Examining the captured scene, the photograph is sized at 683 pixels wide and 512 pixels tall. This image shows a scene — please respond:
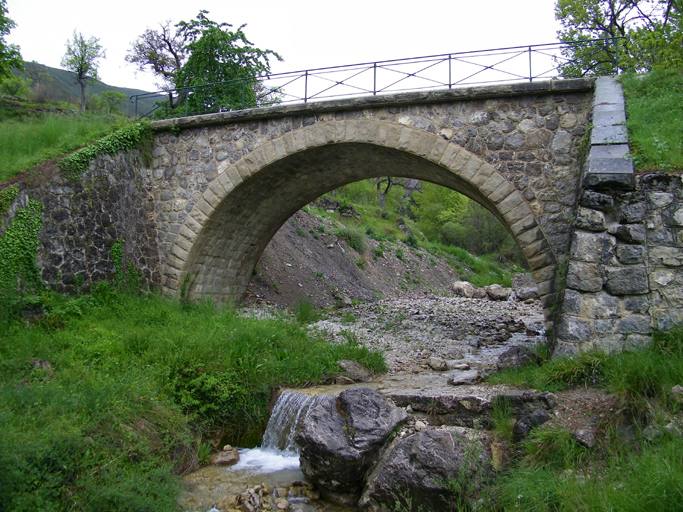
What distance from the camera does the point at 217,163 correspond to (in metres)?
10.6

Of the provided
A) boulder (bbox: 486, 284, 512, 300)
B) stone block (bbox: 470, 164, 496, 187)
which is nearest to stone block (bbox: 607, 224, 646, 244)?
stone block (bbox: 470, 164, 496, 187)

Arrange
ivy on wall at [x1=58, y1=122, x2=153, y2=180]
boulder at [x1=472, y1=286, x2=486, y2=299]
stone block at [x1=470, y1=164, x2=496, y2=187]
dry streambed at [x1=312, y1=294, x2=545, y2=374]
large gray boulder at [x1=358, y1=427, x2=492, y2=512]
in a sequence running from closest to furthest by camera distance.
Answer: large gray boulder at [x1=358, y1=427, x2=492, y2=512]
stone block at [x1=470, y1=164, x2=496, y2=187]
dry streambed at [x1=312, y1=294, x2=545, y2=374]
ivy on wall at [x1=58, y1=122, x2=153, y2=180]
boulder at [x1=472, y1=286, x2=486, y2=299]

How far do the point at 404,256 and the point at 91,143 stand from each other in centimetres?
1696

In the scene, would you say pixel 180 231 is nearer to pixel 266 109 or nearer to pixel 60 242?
pixel 60 242

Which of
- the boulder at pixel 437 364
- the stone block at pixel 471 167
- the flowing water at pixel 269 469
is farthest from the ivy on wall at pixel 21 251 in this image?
the stone block at pixel 471 167

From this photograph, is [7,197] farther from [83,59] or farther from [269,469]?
[83,59]

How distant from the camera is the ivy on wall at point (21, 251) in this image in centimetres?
785

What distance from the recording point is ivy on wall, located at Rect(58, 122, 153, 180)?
30.8 ft

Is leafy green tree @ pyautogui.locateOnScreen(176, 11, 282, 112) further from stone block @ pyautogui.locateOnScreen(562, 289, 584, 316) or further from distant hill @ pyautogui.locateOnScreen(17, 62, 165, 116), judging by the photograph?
stone block @ pyautogui.locateOnScreen(562, 289, 584, 316)

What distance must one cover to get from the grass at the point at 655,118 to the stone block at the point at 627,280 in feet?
4.64

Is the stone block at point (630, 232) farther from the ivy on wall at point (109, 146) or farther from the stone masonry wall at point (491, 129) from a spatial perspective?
the ivy on wall at point (109, 146)

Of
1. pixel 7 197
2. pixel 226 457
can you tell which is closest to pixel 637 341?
pixel 226 457

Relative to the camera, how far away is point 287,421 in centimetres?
620

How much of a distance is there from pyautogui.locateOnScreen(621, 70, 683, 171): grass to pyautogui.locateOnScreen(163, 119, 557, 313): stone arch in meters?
1.99
